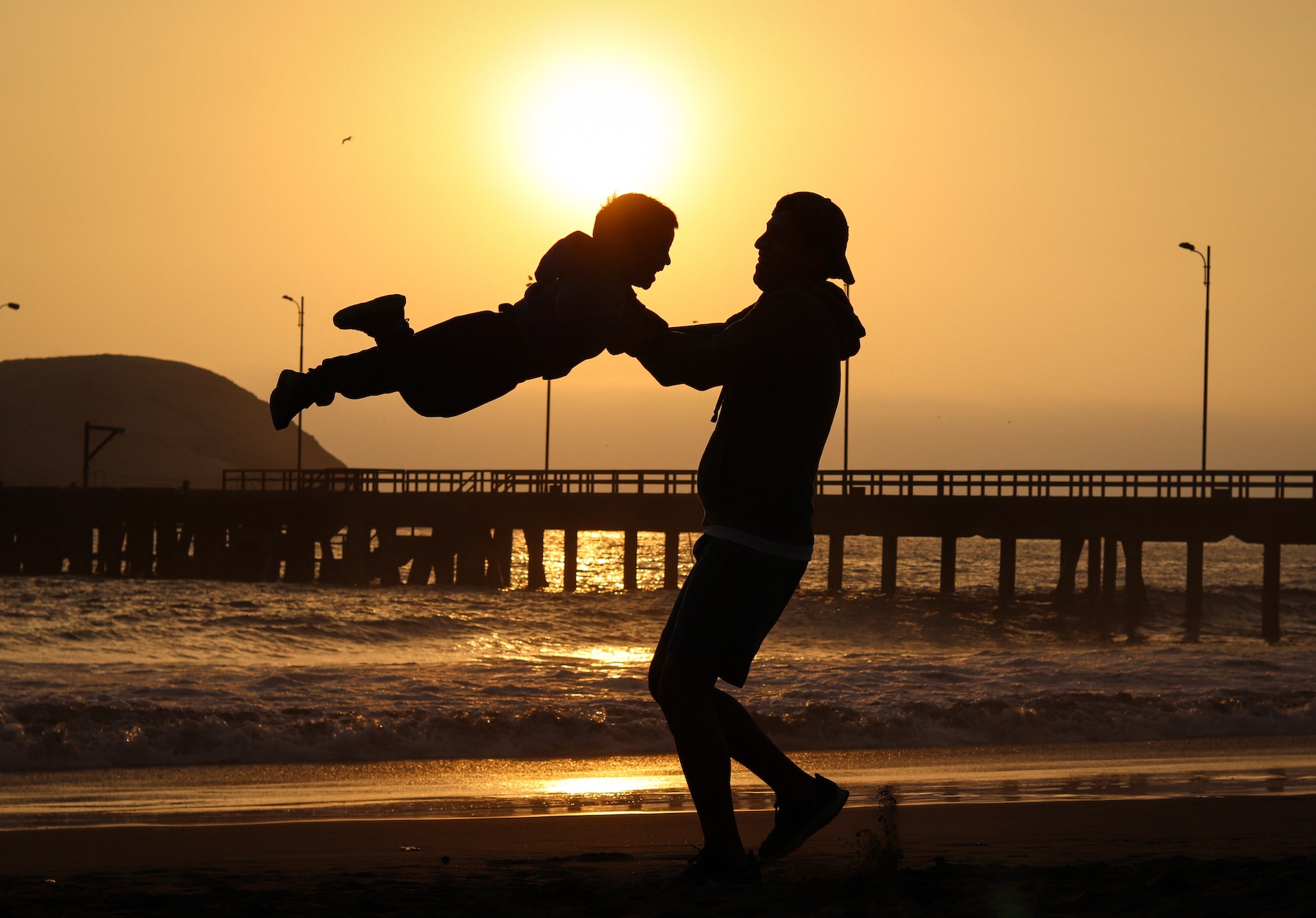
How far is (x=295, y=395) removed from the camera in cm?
369

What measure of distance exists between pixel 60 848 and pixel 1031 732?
8097mm

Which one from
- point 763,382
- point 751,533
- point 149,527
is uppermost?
point 763,382

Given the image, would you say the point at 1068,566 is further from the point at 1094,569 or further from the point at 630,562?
the point at 630,562

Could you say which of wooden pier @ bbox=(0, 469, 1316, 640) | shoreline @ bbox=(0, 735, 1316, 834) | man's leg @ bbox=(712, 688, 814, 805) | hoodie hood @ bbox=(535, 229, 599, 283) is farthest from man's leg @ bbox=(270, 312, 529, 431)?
wooden pier @ bbox=(0, 469, 1316, 640)

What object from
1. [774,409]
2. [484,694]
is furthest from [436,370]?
[484,694]

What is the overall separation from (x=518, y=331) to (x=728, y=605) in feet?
3.02

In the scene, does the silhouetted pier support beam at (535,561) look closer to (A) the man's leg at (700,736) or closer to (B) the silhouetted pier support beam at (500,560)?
(B) the silhouetted pier support beam at (500,560)

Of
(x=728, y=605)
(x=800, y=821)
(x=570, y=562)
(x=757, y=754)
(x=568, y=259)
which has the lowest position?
(x=570, y=562)

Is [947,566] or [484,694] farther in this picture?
[947,566]

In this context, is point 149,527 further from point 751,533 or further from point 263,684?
point 751,533

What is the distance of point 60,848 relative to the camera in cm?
555

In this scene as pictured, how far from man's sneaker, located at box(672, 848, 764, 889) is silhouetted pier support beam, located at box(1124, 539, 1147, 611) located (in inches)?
1284

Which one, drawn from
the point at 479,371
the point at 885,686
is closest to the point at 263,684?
the point at 885,686

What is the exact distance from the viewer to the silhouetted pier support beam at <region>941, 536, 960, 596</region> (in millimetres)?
35688
